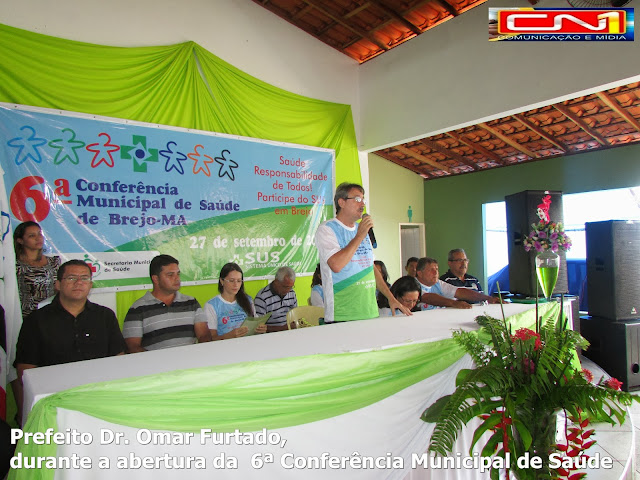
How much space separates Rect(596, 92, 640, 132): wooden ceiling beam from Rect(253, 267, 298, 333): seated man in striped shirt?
4.21 metres

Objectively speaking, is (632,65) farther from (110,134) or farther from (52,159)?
(52,159)

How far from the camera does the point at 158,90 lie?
3.43m

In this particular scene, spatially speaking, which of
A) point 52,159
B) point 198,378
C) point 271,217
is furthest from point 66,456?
point 271,217

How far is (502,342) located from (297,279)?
129 inches

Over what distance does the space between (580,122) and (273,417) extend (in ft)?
20.5

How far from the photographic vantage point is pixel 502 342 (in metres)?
0.99

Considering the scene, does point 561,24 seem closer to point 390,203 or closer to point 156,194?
point 156,194

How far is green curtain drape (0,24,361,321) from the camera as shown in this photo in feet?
9.45

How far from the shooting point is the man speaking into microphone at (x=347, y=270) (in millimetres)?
1877

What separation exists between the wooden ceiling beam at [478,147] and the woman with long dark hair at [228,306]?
4.99 meters

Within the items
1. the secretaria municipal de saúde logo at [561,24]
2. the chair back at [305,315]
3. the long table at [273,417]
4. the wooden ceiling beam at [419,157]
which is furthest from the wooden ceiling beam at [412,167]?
the long table at [273,417]

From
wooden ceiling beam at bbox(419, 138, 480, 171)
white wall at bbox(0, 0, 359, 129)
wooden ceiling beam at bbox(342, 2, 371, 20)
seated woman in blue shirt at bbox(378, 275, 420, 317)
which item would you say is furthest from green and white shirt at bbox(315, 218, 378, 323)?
wooden ceiling beam at bbox(419, 138, 480, 171)

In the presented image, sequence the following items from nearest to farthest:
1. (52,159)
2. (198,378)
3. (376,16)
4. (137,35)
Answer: (198,378), (52,159), (137,35), (376,16)

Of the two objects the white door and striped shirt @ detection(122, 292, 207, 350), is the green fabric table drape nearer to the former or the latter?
striped shirt @ detection(122, 292, 207, 350)
